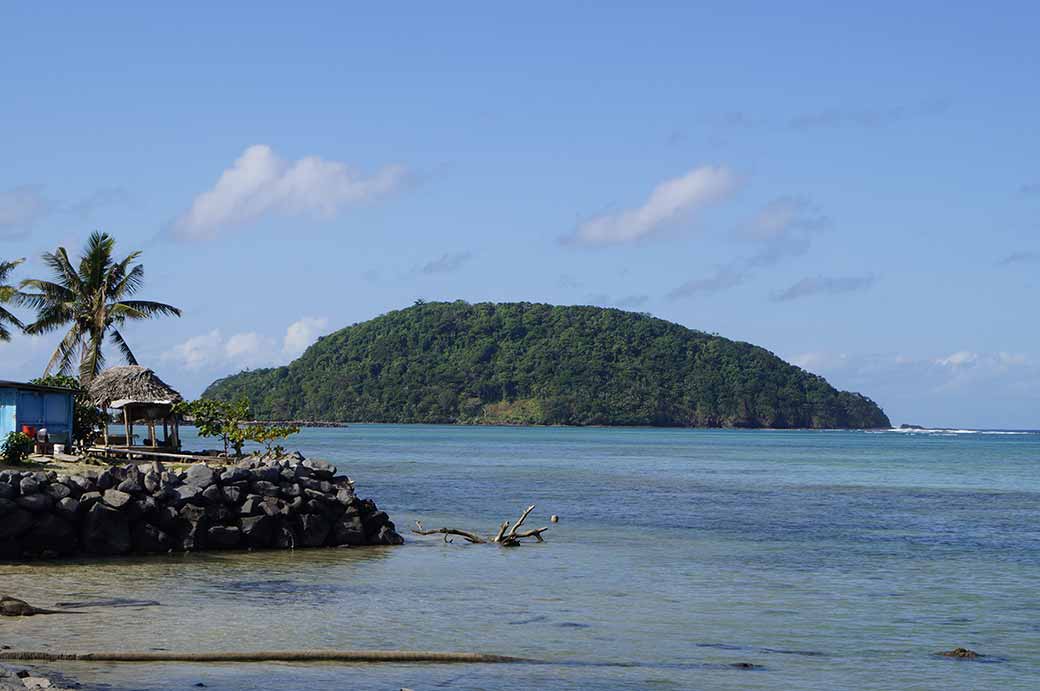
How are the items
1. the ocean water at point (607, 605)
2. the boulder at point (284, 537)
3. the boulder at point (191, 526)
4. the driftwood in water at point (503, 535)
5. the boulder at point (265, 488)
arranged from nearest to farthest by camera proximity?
1. the ocean water at point (607, 605)
2. the boulder at point (191, 526)
3. the boulder at point (284, 537)
4. the boulder at point (265, 488)
5. the driftwood in water at point (503, 535)

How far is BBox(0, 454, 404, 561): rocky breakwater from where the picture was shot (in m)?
22.6

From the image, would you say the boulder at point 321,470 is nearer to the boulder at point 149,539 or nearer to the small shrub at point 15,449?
the boulder at point 149,539

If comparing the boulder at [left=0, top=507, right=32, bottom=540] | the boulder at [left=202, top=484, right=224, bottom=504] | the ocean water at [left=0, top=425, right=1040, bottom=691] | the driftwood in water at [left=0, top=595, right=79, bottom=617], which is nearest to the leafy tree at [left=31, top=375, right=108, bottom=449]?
the ocean water at [left=0, top=425, right=1040, bottom=691]

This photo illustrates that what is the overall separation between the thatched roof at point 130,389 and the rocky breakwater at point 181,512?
1102 cm

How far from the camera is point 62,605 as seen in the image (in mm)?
17188

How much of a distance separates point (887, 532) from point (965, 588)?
11470 mm

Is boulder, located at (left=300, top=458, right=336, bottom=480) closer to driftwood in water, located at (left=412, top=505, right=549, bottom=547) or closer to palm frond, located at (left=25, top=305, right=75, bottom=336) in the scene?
driftwood in water, located at (left=412, top=505, right=549, bottom=547)

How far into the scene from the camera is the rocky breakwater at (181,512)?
2262cm

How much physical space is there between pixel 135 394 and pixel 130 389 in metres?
0.30

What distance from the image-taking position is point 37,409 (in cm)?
3522

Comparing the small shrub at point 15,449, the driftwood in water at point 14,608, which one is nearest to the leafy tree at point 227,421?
the small shrub at point 15,449

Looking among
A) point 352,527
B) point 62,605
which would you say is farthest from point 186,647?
point 352,527

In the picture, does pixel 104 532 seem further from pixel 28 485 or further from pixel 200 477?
A: pixel 200 477

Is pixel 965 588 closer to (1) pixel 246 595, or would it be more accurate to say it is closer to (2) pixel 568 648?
(2) pixel 568 648
